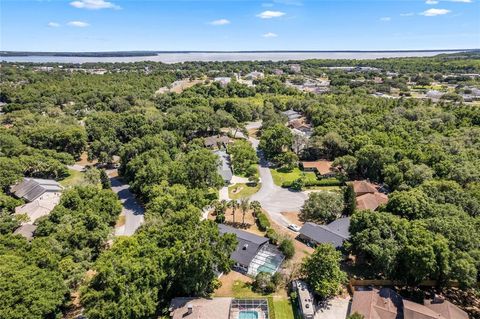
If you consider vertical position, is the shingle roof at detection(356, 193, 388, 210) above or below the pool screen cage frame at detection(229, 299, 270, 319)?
above

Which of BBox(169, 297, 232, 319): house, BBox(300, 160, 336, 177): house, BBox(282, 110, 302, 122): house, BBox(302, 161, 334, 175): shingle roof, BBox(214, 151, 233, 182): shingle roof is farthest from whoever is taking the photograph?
BBox(282, 110, 302, 122): house

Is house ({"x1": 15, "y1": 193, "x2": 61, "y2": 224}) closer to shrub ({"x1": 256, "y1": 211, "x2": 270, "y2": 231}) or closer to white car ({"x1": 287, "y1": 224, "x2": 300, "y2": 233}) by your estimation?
shrub ({"x1": 256, "y1": 211, "x2": 270, "y2": 231})

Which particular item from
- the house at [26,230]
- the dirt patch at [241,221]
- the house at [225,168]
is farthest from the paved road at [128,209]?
the house at [225,168]

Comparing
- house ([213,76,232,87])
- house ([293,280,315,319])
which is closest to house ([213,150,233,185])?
house ([293,280,315,319])

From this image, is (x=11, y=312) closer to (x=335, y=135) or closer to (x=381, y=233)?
(x=381, y=233)

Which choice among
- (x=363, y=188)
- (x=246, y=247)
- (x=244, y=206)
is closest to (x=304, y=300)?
(x=246, y=247)

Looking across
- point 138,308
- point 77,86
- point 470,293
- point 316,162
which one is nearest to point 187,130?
point 316,162
